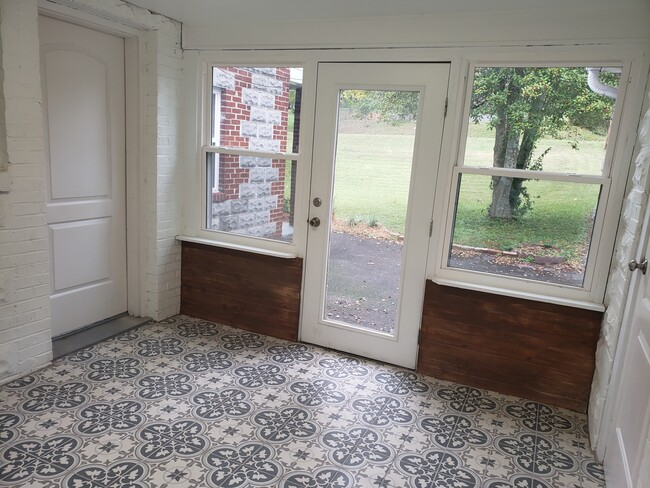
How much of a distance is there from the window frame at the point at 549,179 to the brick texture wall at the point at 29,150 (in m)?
2.05

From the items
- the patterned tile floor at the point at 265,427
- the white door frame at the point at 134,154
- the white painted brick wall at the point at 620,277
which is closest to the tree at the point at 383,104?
the white painted brick wall at the point at 620,277

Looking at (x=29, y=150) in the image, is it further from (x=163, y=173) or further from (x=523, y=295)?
(x=523, y=295)

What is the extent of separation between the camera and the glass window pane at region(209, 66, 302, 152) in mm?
3152

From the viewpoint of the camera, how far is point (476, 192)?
2.74 m

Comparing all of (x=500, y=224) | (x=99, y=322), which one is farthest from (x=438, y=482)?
(x=99, y=322)

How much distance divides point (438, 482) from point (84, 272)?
8.62ft

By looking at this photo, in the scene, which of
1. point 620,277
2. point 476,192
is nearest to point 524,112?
point 476,192

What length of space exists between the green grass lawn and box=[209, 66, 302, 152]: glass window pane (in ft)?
1.44

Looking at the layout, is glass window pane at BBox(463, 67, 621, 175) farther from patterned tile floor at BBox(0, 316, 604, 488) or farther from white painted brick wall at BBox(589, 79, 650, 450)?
patterned tile floor at BBox(0, 316, 604, 488)

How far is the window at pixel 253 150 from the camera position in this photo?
3189mm

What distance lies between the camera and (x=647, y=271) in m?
1.84

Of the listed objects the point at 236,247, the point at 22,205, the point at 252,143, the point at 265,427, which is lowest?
the point at 265,427

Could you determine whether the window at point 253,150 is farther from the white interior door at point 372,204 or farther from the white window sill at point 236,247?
the white interior door at point 372,204

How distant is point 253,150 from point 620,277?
239 cm
